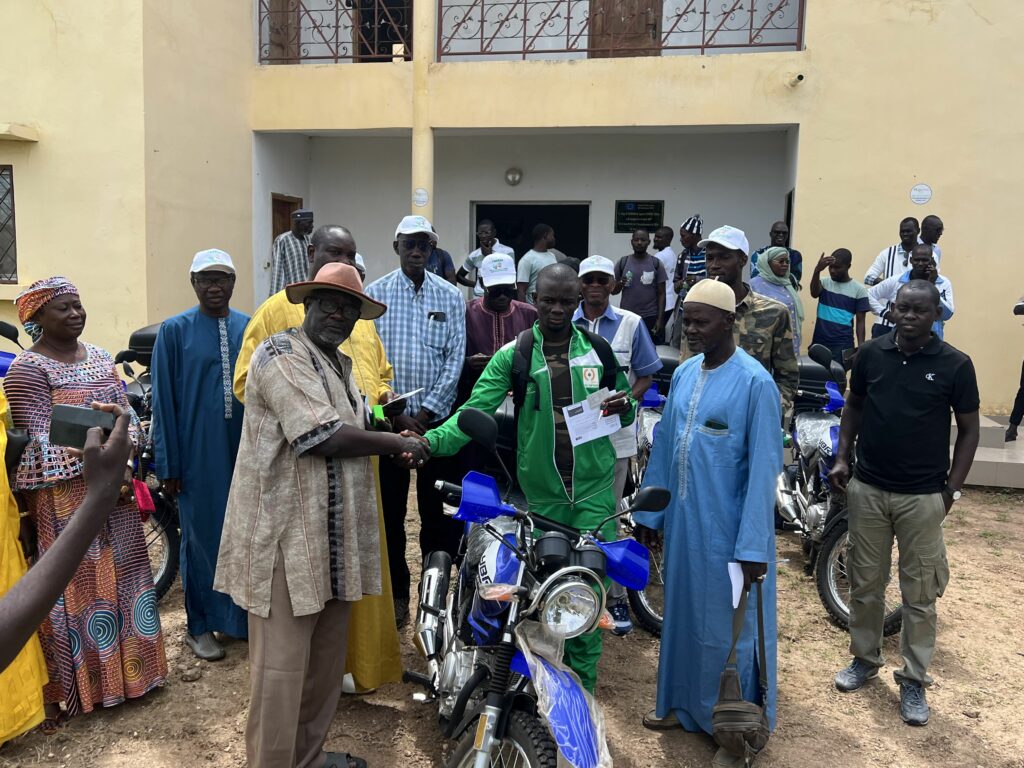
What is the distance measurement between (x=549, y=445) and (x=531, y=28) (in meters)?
9.00

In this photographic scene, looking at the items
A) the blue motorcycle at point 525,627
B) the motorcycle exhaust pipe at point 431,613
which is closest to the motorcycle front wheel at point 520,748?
the blue motorcycle at point 525,627

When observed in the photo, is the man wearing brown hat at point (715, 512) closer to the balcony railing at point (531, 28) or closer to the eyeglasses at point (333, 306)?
the eyeglasses at point (333, 306)

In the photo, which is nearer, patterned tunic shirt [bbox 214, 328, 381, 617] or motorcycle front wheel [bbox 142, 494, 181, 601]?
patterned tunic shirt [bbox 214, 328, 381, 617]

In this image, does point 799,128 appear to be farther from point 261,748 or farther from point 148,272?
point 261,748

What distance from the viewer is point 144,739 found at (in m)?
3.45

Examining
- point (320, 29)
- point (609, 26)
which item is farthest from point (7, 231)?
point (609, 26)

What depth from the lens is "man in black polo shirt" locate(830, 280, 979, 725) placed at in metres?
3.65

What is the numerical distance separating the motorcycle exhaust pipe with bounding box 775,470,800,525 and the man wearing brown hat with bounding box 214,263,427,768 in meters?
3.34

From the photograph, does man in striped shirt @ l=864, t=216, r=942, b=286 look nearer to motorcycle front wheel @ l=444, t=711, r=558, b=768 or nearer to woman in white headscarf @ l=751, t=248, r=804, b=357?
woman in white headscarf @ l=751, t=248, r=804, b=357

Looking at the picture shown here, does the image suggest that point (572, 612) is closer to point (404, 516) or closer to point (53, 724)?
point (404, 516)

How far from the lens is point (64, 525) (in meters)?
3.49

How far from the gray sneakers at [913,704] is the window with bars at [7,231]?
385 inches

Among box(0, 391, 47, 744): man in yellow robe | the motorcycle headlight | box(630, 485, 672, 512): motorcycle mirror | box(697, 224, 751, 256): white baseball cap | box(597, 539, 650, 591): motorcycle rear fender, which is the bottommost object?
box(0, 391, 47, 744): man in yellow robe

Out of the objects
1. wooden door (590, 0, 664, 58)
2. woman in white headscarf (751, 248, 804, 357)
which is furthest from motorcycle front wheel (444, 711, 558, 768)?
wooden door (590, 0, 664, 58)
